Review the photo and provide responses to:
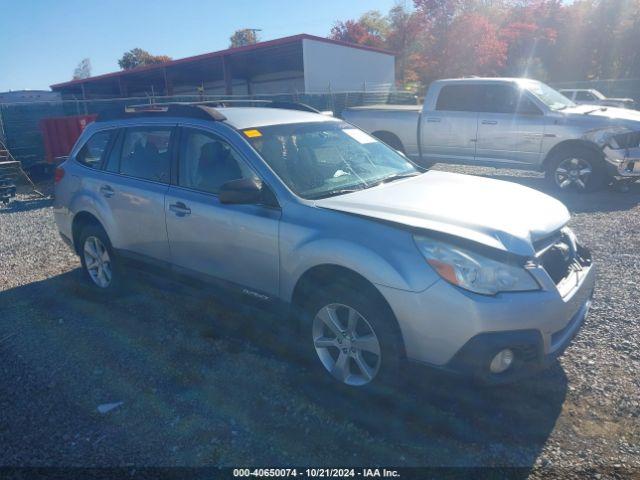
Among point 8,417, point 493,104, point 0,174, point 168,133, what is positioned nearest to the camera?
point 8,417

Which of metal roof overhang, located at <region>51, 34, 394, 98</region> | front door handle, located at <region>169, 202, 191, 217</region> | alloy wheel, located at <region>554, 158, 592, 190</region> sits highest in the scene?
metal roof overhang, located at <region>51, 34, 394, 98</region>

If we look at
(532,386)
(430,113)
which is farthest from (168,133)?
(430,113)

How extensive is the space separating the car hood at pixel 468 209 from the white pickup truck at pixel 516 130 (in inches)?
229

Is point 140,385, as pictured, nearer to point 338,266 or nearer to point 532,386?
point 338,266

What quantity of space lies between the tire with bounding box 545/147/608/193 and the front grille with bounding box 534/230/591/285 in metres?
6.07

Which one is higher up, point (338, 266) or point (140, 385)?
point (338, 266)

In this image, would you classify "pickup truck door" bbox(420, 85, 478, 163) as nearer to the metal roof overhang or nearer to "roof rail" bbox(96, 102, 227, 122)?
"roof rail" bbox(96, 102, 227, 122)

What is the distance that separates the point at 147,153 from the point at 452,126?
722cm

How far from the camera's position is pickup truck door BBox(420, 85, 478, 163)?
10.2m

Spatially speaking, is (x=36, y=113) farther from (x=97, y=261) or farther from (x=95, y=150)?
(x=97, y=261)

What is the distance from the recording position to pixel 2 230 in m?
8.73

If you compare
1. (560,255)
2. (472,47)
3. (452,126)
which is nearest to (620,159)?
(452,126)

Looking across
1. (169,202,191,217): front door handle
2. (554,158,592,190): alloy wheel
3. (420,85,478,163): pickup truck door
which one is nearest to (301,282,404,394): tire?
(169,202,191,217): front door handle

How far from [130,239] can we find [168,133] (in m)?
1.04
